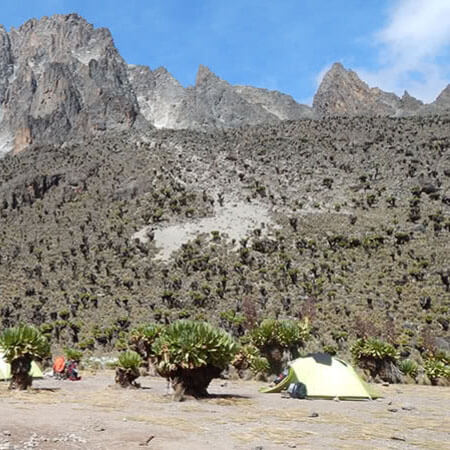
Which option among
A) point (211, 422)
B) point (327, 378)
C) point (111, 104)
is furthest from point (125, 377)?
point (111, 104)

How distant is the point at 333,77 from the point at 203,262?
423ft

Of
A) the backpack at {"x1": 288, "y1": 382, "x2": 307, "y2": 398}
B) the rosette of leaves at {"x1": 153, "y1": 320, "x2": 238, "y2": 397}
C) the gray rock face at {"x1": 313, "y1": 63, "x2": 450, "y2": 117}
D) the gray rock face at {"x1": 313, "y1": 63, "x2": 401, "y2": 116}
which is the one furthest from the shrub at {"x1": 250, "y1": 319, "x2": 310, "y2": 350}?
the gray rock face at {"x1": 313, "y1": 63, "x2": 401, "y2": 116}

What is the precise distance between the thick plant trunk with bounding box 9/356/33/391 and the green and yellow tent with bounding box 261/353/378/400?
26.7 ft

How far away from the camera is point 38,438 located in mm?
9156

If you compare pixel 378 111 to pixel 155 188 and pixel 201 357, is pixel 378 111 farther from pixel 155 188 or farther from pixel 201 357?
pixel 201 357

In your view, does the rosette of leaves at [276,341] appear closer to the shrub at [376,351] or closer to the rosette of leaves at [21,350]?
the shrub at [376,351]

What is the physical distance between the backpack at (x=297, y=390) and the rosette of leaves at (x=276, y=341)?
7.66 metres

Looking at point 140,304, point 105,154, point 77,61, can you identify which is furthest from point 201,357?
point 77,61

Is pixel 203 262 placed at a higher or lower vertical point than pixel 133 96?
lower

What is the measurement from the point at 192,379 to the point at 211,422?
389 centimetres

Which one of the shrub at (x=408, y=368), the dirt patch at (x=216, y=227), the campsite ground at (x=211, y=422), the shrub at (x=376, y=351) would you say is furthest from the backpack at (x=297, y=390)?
→ the dirt patch at (x=216, y=227)

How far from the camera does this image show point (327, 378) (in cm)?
1772

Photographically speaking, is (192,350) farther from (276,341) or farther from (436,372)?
(436,372)

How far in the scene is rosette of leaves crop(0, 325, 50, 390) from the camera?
16781 millimetres
